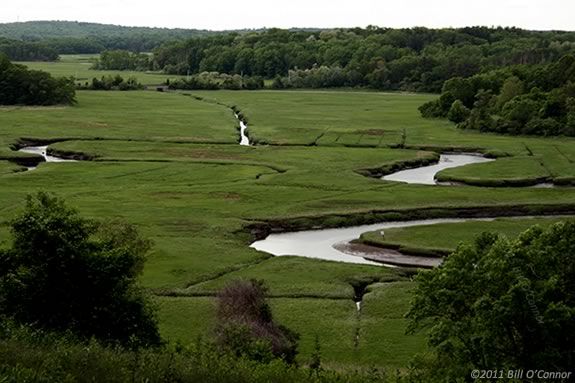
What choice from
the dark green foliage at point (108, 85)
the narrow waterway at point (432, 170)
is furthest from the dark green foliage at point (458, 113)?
the dark green foliage at point (108, 85)

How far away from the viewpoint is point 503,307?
26.8 metres

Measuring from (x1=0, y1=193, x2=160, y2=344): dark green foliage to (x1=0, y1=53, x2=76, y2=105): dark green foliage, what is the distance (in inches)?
4844

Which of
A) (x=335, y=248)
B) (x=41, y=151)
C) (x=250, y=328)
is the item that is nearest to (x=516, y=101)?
(x=41, y=151)

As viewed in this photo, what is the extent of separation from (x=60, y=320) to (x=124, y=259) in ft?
10.6

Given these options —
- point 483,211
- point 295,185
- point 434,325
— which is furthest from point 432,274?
point 295,185

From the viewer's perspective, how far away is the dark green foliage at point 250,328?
3089cm

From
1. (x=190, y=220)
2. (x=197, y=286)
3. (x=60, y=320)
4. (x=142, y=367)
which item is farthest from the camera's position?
(x=190, y=220)

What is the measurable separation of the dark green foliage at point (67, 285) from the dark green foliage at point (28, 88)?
4844 inches

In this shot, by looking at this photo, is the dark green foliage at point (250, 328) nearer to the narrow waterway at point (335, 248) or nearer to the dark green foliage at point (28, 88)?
the narrow waterway at point (335, 248)

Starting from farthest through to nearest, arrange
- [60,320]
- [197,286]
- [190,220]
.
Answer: [190,220] → [197,286] → [60,320]

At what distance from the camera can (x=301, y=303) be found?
43.2m

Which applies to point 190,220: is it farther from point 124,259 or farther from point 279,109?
point 279,109

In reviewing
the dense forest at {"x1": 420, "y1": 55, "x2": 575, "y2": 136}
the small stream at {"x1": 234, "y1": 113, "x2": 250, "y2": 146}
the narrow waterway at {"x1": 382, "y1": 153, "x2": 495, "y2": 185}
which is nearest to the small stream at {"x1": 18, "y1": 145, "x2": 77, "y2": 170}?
the small stream at {"x1": 234, "y1": 113, "x2": 250, "y2": 146}

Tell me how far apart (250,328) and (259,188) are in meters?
43.0
